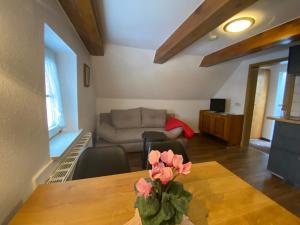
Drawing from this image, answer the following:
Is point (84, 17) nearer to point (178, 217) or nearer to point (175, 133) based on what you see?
point (178, 217)

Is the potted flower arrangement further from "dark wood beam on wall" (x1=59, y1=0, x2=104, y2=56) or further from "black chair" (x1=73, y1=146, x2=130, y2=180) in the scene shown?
"dark wood beam on wall" (x1=59, y1=0, x2=104, y2=56)

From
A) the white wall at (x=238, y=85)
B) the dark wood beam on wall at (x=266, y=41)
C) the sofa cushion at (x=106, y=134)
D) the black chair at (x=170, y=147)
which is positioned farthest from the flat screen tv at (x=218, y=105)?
the black chair at (x=170, y=147)

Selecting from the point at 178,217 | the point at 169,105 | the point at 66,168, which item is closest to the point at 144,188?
the point at 178,217

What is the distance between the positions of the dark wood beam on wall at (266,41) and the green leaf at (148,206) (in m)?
2.54

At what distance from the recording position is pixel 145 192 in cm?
52

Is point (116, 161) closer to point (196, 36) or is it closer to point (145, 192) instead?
point (145, 192)

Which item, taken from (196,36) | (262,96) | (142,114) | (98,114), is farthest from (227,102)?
(98,114)

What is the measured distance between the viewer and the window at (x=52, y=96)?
1720 mm

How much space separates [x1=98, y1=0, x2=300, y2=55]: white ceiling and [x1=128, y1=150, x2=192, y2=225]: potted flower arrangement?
5.20 feet

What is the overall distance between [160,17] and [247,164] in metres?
2.91

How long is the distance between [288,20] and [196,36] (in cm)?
119

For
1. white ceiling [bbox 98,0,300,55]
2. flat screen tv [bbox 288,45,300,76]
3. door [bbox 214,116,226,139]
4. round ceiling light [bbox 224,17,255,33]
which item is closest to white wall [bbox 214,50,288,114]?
door [bbox 214,116,226,139]

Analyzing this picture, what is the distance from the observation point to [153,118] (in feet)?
13.4

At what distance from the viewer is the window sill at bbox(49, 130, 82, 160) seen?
1403 mm
